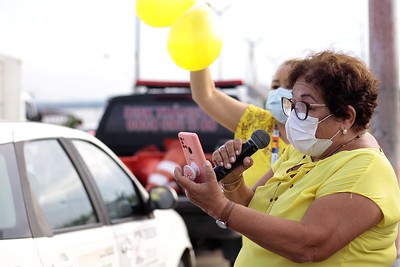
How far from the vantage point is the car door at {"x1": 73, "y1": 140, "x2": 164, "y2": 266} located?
157 inches

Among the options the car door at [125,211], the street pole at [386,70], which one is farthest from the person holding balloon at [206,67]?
the car door at [125,211]

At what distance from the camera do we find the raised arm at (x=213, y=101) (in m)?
3.59

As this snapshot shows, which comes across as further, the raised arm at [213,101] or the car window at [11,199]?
the raised arm at [213,101]

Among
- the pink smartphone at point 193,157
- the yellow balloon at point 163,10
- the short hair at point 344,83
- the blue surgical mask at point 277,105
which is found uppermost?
the yellow balloon at point 163,10

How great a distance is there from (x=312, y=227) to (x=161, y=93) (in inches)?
244

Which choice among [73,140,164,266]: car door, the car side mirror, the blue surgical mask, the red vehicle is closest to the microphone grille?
the blue surgical mask

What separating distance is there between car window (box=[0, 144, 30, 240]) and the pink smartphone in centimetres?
102

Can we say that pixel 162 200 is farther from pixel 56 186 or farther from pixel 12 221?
pixel 12 221

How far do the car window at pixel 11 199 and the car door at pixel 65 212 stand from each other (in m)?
0.11

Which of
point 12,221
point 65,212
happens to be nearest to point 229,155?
point 12,221

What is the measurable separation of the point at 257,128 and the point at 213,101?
0.89 feet

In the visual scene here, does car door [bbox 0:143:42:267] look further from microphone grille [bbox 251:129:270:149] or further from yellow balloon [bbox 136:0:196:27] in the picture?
microphone grille [bbox 251:129:270:149]

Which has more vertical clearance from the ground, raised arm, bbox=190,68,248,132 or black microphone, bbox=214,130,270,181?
black microphone, bbox=214,130,270,181

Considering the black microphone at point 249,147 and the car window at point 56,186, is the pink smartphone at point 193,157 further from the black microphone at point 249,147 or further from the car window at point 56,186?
the car window at point 56,186
